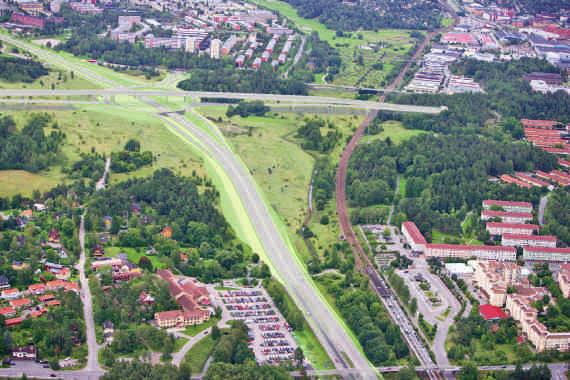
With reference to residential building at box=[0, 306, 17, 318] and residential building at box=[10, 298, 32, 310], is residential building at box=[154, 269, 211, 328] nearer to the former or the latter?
residential building at box=[10, 298, 32, 310]

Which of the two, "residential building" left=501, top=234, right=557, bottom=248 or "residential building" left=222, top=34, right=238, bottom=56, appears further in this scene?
"residential building" left=222, top=34, right=238, bottom=56

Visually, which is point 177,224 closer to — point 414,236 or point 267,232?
A: point 267,232

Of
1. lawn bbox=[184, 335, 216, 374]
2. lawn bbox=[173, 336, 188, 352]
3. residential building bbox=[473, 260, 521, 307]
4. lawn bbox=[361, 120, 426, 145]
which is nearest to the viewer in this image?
lawn bbox=[184, 335, 216, 374]

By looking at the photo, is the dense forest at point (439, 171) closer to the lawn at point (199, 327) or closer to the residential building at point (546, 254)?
the residential building at point (546, 254)

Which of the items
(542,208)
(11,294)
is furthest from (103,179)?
(542,208)

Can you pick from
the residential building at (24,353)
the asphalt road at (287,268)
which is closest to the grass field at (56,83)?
the asphalt road at (287,268)

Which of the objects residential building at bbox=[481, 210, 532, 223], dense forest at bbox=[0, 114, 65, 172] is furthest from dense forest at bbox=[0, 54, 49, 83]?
residential building at bbox=[481, 210, 532, 223]
